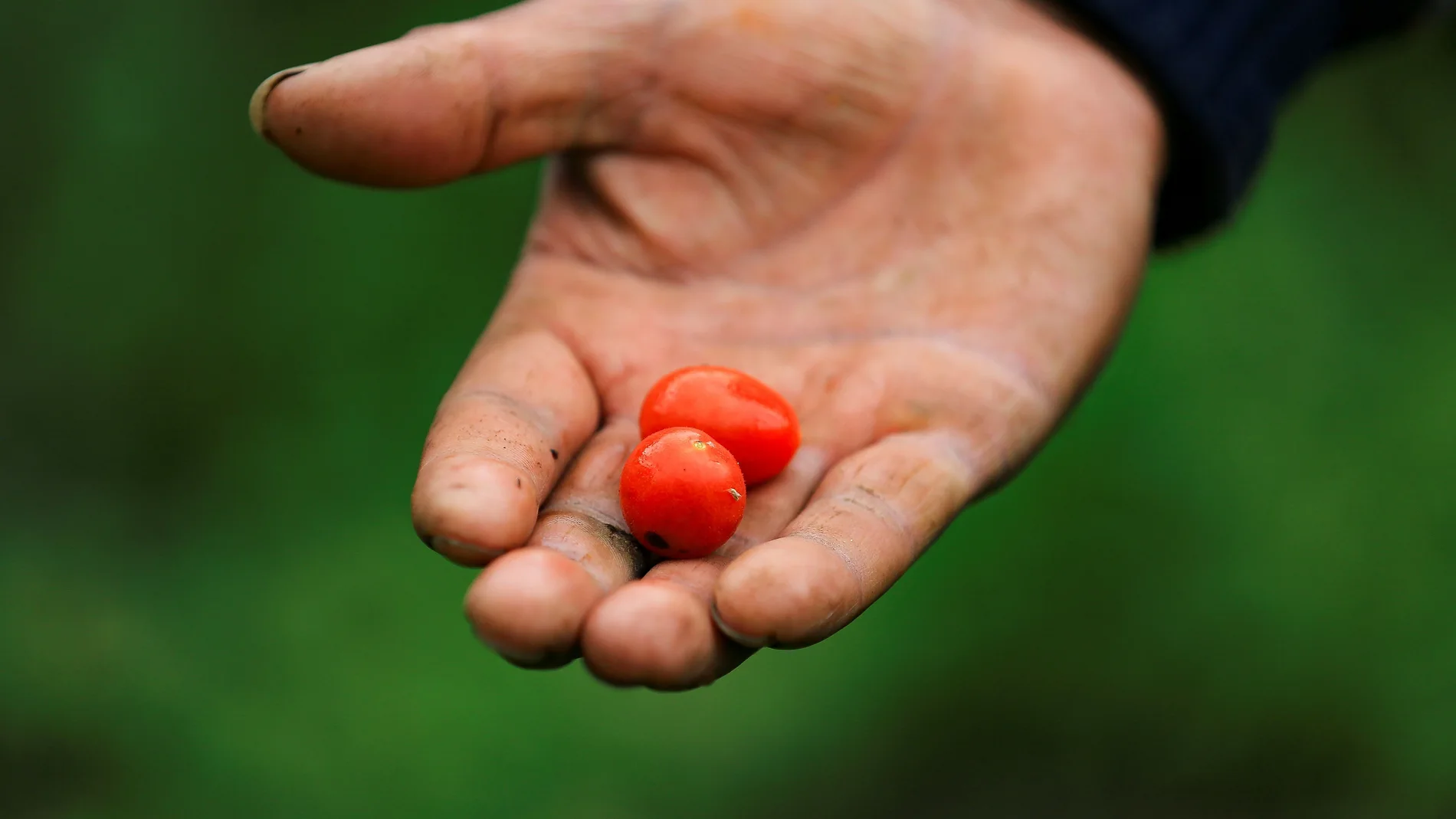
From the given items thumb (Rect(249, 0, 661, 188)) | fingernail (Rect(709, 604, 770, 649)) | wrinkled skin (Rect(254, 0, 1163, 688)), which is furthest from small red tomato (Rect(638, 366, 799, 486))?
thumb (Rect(249, 0, 661, 188))

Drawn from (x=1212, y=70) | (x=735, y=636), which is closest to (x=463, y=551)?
(x=735, y=636)

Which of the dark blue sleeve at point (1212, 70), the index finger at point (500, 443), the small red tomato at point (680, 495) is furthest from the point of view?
the dark blue sleeve at point (1212, 70)

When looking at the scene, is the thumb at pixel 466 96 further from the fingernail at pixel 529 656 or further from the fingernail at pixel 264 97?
the fingernail at pixel 529 656

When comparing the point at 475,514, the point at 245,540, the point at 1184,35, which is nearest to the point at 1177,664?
the point at 1184,35

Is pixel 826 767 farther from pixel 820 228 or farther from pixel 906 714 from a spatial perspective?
pixel 820 228

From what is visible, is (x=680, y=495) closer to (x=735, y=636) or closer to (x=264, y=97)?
(x=735, y=636)

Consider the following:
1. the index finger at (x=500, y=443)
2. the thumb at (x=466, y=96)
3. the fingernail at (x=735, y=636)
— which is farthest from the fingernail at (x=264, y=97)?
the fingernail at (x=735, y=636)
